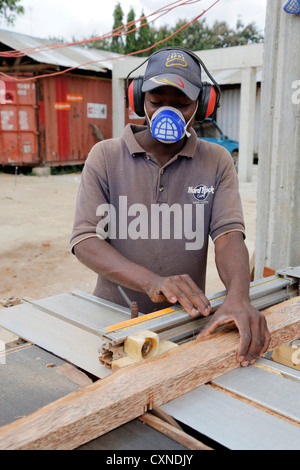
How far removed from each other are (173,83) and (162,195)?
52 centimetres

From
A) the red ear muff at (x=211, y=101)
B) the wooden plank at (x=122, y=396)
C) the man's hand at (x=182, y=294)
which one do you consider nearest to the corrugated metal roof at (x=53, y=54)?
the red ear muff at (x=211, y=101)

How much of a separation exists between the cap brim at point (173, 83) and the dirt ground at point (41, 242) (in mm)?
1230

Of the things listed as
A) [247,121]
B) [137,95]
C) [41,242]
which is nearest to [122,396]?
[137,95]

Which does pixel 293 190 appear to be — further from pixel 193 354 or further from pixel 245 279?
pixel 193 354

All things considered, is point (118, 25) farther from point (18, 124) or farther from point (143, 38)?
point (18, 124)

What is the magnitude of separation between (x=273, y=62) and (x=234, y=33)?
121 ft

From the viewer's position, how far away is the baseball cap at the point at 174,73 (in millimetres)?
1877

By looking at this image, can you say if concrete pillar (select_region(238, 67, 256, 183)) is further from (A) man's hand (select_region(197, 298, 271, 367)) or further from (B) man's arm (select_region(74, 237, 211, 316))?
(A) man's hand (select_region(197, 298, 271, 367))

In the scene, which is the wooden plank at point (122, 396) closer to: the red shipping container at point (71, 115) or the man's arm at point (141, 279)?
the man's arm at point (141, 279)

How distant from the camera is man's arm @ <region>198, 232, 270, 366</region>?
4.70ft

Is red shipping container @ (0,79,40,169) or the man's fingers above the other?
red shipping container @ (0,79,40,169)

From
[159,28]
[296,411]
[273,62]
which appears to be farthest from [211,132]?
[159,28]

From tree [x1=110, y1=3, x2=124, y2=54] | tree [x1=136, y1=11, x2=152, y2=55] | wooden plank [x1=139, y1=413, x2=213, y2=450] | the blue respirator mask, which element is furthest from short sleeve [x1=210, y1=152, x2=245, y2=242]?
tree [x1=110, y1=3, x2=124, y2=54]

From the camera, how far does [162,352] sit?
4.48 feet
